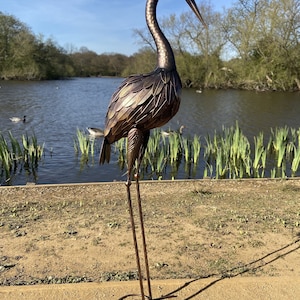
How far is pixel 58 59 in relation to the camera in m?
46.8

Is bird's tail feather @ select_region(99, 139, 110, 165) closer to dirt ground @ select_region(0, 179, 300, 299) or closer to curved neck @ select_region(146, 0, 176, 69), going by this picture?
curved neck @ select_region(146, 0, 176, 69)

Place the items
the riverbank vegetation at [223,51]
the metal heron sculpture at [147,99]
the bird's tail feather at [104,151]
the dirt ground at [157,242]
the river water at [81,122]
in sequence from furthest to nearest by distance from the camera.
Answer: the riverbank vegetation at [223,51] → the river water at [81,122] → the dirt ground at [157,242] → the bird's tail feather at [104,151] → the metal heron sculpture at [147,99]

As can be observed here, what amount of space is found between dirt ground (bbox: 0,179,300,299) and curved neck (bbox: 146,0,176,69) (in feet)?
6.46

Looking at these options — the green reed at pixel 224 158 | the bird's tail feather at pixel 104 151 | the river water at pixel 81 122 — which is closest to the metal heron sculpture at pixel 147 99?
the bird's tail feather at pixel 104 151

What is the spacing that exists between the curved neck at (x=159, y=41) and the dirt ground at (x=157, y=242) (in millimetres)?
1970

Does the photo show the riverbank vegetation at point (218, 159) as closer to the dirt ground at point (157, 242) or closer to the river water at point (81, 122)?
the river water at point (81, 122)

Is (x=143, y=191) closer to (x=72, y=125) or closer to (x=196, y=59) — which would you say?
(x=72, y=125)

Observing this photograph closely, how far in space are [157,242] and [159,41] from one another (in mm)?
2432

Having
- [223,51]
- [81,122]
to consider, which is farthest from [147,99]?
[223,51]

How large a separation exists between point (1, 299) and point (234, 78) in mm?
32907

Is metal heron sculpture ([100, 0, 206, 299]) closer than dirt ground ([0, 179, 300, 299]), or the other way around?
metal heron sculpture ([100, 0, 206, 299])

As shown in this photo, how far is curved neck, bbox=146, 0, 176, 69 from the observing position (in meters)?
2.78

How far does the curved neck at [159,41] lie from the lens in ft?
9.13

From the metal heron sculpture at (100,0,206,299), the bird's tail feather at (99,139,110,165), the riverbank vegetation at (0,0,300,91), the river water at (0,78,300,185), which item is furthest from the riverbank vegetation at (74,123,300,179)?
the riverbank vegetation at (0,0,300,91)
